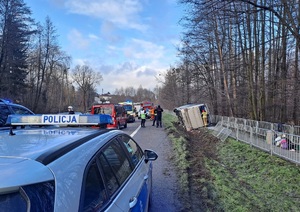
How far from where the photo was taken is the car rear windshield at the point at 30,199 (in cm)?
142

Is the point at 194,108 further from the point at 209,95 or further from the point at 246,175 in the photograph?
the point at 246,175

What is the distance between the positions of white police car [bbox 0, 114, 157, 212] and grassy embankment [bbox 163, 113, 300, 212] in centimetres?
318

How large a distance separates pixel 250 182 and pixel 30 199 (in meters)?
6.98

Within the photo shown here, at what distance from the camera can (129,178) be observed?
10.2 ft

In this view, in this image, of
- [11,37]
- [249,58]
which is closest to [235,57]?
[249,58]

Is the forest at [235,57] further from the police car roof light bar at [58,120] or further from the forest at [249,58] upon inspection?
the police car roof light bar at [58,120]

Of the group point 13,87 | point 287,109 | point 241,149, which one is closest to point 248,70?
point 287,109

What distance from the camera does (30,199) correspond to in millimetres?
1464

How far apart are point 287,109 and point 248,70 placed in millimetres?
4321

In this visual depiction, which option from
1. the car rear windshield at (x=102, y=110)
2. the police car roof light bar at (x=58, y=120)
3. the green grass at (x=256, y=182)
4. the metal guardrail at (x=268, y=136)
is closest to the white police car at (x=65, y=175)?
the police car roof light bar at (x=58, y=120)

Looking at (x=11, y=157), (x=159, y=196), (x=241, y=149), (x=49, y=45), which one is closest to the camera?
(x=11, y=157)

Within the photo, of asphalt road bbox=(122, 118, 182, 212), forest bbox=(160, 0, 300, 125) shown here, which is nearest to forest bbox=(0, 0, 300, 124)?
forest bbox=(160, 0, 300, 125)

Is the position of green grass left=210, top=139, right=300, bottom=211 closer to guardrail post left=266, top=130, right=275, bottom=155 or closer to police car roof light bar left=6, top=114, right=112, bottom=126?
guardrail post left=266, top=130, right=275, bottom=155

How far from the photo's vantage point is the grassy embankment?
5605 mm
